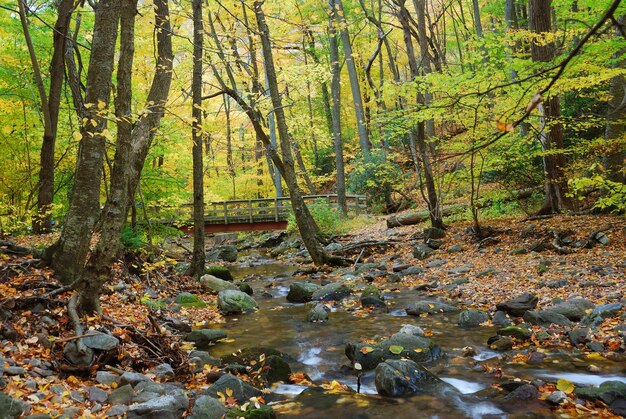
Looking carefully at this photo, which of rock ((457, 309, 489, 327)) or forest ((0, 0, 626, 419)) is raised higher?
forest ((0, 0, 626, 419))

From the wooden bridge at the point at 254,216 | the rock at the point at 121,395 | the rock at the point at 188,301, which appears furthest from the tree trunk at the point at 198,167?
the wooden bridge at the point at 254,216

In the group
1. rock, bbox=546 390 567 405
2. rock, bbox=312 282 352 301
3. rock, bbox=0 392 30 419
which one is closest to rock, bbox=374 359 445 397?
rock, bbox=546 390 567 405

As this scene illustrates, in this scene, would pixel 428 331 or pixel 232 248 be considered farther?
pixel 232 248

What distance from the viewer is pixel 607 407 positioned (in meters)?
3.89

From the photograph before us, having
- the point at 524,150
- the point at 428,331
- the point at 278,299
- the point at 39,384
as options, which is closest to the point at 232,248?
the point at 278,299

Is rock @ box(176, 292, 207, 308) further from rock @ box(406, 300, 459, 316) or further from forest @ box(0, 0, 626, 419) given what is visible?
rock @ box(406, 300, 459, 316)

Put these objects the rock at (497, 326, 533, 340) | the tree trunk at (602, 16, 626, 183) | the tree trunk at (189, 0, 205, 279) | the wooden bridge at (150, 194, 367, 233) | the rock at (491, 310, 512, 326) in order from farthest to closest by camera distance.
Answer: the wooden bridge at (150, 194, 367, 233)
the tree trunk at (602, 16, 626, 183)
the tree trunk at (189, 0, 205, 279)
the rock at (491, 310, 512, 326)
the rock at (497, 326, 533, 340)

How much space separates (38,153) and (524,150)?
12782mm

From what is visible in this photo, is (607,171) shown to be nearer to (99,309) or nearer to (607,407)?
(607,407)

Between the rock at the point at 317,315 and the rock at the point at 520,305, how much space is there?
276cm

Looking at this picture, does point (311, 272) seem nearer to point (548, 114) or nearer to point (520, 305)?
point (520, 305)

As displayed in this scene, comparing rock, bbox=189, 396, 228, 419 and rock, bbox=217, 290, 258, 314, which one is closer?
rock, bbox=189, 396, 228, 419

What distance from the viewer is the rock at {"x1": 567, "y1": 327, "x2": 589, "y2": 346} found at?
17.7 ft

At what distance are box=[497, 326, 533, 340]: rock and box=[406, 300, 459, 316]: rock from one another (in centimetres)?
155
